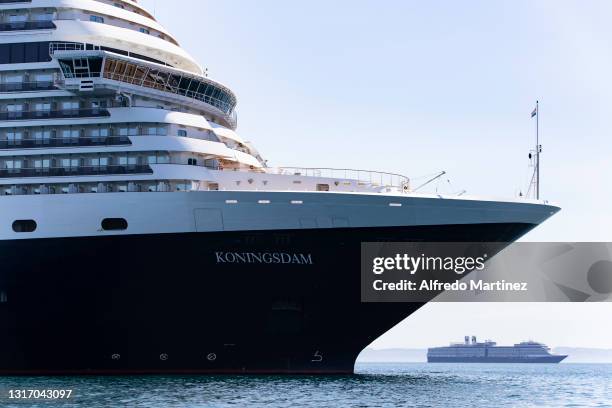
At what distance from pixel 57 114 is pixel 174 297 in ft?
34.6

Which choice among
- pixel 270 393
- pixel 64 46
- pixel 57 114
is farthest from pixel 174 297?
pixel 64 46

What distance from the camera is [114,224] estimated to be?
A: 141 feet

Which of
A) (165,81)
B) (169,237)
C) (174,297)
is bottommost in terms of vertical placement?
(174,297)

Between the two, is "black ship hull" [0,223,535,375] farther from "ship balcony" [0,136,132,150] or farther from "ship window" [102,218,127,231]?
"ship balcony" [0,136,132,150]

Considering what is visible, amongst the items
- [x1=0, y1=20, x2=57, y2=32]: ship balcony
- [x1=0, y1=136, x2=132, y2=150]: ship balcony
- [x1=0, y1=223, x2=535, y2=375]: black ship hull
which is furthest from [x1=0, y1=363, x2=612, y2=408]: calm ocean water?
[x1=0, y1=20, x2=57, y2=32]: ship balcony

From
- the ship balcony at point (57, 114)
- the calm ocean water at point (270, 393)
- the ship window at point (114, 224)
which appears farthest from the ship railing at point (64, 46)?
the calm ocean water at point (270, 393)

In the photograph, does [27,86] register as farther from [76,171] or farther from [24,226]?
[24,226]

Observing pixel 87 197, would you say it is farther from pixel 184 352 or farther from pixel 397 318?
pixel 397 318

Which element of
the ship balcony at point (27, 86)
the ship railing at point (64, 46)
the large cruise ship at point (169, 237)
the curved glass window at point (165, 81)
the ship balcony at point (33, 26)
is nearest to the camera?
the large cruise ship at point (169, 237)

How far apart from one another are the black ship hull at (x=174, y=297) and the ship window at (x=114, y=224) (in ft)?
1.62

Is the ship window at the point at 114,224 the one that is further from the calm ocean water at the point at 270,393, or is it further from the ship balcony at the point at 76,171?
the calm ocean water at the point at 270,393

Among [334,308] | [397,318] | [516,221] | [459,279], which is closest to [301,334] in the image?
[334,308]

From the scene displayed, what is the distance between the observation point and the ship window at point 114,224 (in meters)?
42.9

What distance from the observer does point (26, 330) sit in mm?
43875
